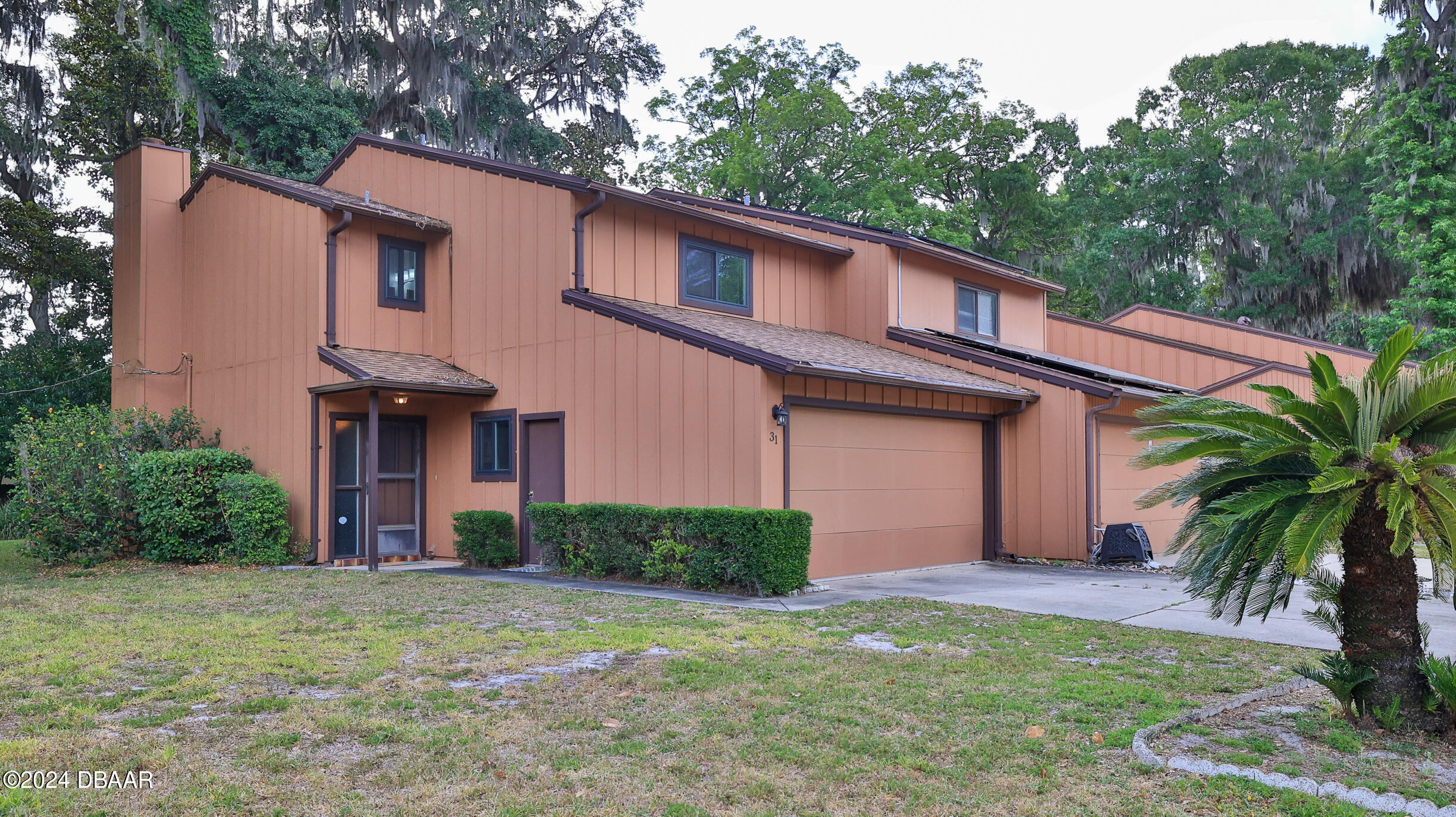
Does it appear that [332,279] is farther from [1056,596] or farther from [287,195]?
[1056,596]

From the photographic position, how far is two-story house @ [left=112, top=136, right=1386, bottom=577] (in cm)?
1230

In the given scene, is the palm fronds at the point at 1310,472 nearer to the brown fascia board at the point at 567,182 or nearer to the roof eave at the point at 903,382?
the roof eave at the point at 903,382

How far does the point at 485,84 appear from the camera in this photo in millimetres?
28438

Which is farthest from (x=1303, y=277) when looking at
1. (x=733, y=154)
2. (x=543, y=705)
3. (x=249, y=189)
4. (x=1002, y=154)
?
(x=543, y=705)

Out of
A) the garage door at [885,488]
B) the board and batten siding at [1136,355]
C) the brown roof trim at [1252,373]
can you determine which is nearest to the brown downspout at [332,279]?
the garage door at [885,488]

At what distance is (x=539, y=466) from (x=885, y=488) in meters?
4.47

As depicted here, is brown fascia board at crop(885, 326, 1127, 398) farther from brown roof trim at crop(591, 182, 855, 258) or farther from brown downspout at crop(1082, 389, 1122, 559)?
brown roof trim at crop(591, 182, 855, 258)

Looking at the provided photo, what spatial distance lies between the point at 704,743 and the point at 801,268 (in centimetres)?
1217

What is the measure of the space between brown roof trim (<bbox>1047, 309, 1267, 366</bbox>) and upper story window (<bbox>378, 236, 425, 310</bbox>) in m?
13.0

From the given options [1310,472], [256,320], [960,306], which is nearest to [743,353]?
[1310,472]

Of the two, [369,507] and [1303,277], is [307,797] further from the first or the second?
[1303,277]

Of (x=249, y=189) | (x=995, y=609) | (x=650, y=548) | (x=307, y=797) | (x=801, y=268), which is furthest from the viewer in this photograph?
(x=801, y=268)

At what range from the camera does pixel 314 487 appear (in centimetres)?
1386

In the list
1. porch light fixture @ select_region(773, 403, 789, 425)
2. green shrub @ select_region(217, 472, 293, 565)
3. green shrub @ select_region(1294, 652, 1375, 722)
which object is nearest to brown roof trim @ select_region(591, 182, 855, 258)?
porch light fixture @ select_region(773, 403, 789, 425)
